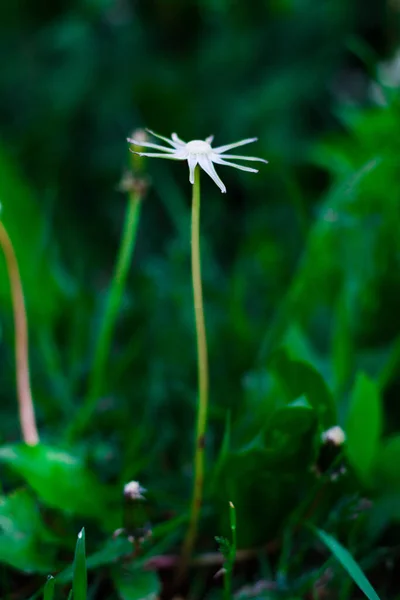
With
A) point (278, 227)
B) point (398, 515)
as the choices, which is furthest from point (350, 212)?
point (398, 515)

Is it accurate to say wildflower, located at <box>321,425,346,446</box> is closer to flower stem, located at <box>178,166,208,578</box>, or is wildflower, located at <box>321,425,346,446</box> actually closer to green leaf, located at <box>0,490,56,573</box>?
flower stem, located at <box>178,166,208,578</box>

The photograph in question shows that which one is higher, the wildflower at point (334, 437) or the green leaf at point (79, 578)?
the wildflower at point (334, 437)

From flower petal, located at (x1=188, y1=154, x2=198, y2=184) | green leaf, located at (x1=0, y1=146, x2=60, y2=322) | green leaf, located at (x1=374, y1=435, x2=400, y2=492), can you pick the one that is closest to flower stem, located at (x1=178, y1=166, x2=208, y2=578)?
flower petal, located at (x1=188, y1=154, x2=198, y2=184)

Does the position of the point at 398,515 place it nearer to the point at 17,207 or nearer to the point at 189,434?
the point at 189,434

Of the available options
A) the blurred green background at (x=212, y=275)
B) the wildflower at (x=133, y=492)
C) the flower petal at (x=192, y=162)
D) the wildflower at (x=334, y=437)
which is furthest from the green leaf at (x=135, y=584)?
the flower petal at (x=192, y=162)

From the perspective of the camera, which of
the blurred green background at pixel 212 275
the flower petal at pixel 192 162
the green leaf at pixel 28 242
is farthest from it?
the green leaf at pixel 28 242

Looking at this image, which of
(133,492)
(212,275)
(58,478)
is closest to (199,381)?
(133,492)

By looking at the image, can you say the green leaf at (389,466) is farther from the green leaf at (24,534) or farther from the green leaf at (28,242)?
the green leaf at (28,242)
